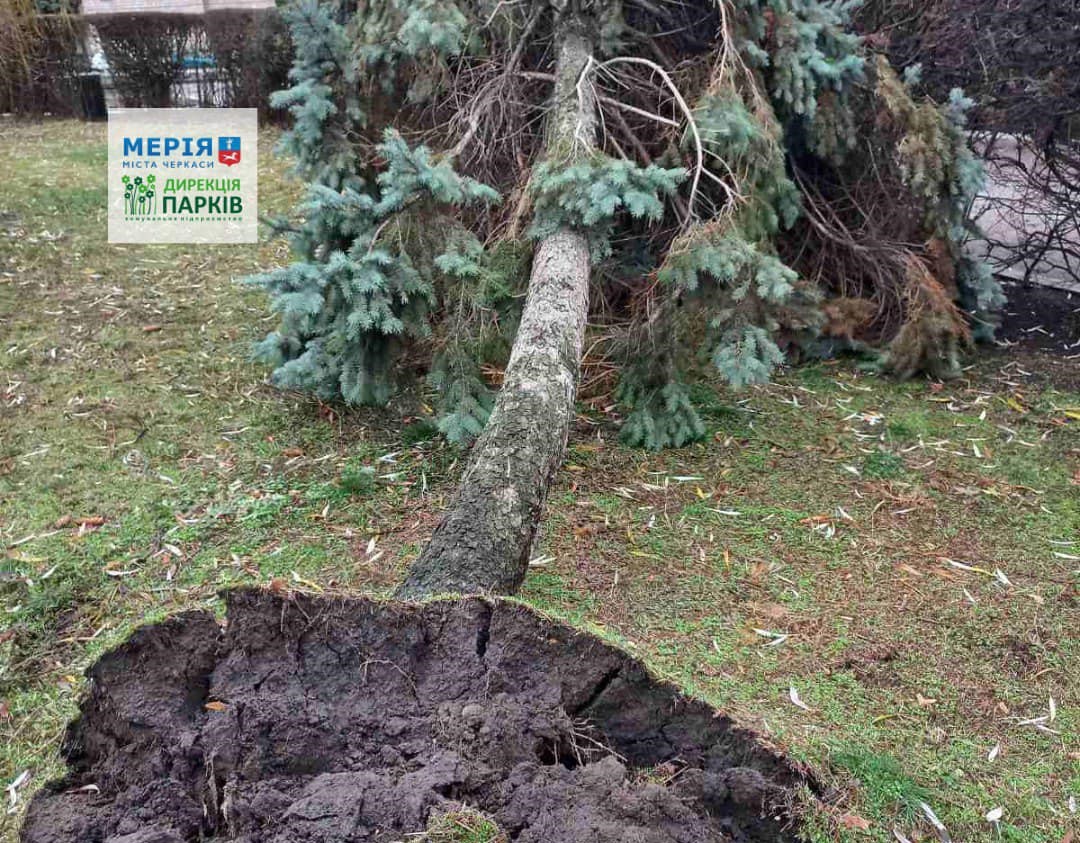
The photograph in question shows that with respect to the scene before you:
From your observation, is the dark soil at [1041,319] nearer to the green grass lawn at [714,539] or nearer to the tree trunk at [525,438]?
the green grass lawn at [714,539]

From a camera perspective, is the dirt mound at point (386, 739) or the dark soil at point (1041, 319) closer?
the dirt mound at point (386, 739)

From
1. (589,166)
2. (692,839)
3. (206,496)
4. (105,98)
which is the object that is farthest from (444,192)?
(105,98)

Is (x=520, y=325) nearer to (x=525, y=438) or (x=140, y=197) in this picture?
(x=525, y=438)

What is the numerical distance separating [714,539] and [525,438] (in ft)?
3.72

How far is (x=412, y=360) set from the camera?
16.3 ft

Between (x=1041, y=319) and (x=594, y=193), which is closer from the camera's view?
(x=594, y=193)

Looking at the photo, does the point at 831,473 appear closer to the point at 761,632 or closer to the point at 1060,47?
the point at 761,632

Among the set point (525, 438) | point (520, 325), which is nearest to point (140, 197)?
point (520, 325)

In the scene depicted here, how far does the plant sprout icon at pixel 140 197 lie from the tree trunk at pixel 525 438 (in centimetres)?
493

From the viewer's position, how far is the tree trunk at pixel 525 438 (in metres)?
2.80

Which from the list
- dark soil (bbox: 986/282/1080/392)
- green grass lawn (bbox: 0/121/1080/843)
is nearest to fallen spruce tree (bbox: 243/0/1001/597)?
dark soil (bbox: 986/282/1080/392)

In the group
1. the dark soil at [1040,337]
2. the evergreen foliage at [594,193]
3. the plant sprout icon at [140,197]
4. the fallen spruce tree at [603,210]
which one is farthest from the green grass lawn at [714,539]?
the plant sprout icon at [140,197]

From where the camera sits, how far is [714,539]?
13.1ft

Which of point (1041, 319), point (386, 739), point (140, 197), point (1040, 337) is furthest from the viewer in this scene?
point (140, 197)
